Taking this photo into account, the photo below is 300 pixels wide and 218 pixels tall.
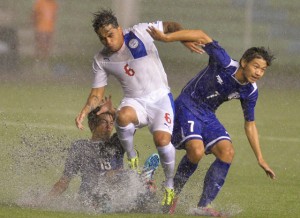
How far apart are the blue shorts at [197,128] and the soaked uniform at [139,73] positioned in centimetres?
13

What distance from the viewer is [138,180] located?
11836mm

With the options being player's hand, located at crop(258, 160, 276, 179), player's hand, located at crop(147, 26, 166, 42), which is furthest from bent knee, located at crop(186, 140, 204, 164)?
player's hand, located at crop(147, 26, 166, 42)

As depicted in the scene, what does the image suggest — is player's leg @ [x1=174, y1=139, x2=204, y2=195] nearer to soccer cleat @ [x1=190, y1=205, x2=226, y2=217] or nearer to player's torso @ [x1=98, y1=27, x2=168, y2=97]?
soccer cleat @ [x1=190, y1=205, x2=226, y2=217]

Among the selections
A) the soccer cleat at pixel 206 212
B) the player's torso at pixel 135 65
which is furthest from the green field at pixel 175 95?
the player's torso at pixel 135 65

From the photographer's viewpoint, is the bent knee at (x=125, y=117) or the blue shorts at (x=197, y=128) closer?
the bent knee at (x=125, y=117)

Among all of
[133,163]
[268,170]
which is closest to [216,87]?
[268,170]

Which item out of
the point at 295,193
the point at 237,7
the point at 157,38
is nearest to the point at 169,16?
the point at 237,7

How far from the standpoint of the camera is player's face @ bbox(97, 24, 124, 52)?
11.8 m

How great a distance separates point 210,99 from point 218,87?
0.65 feet

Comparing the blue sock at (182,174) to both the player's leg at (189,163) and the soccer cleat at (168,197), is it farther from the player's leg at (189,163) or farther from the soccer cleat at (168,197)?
the soccer cleat at (168,197)

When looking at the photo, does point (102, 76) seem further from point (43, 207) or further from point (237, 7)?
point (237, 7)

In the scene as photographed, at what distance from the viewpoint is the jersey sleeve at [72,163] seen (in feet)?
39.2

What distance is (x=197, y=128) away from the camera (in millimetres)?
11961

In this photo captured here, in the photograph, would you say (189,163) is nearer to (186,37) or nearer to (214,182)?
(214,182)
